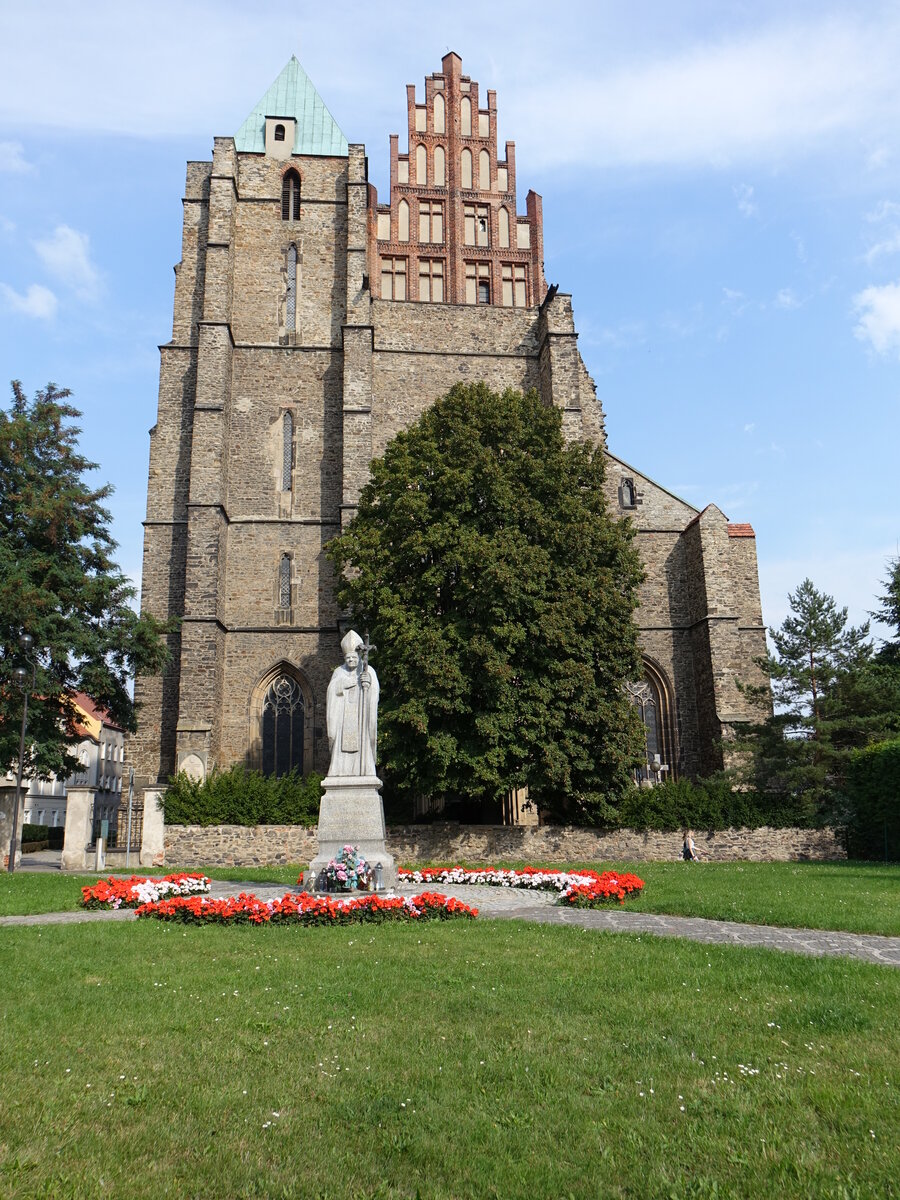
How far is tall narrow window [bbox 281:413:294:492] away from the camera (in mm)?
30031

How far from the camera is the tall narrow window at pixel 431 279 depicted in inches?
1330

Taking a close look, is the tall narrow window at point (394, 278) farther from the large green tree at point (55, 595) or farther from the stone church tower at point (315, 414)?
the large green tree at point (55, 595)

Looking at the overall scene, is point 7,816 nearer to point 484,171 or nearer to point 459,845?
point 459,845

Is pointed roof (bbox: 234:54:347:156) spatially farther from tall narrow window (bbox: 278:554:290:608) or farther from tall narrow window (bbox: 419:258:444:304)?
tall narrow window (bbox: 278:554:290:608)

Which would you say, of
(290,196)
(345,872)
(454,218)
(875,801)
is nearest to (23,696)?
(345,872)

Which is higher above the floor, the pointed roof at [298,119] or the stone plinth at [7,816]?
the pointed roof at [298,119]

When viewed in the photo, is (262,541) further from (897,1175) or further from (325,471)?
(897,1175)

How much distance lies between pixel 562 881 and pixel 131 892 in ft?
20.5

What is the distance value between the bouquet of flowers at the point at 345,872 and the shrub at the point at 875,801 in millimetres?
15378

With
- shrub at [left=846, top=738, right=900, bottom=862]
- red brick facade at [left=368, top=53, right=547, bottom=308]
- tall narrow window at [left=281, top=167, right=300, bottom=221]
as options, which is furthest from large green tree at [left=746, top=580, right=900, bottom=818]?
tall narrow window at [left=281, top=167, right=300, bottom=221]

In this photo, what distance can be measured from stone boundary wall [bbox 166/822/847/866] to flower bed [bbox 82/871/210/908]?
8854mm

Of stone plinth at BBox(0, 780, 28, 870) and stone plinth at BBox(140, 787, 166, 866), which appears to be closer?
stone plinth at BBox(140, 787, 166, 866)

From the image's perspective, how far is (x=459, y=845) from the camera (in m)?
22.1

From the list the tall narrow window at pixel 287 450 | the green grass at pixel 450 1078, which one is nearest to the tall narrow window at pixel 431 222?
the tall narrow window at pixel 287 450
